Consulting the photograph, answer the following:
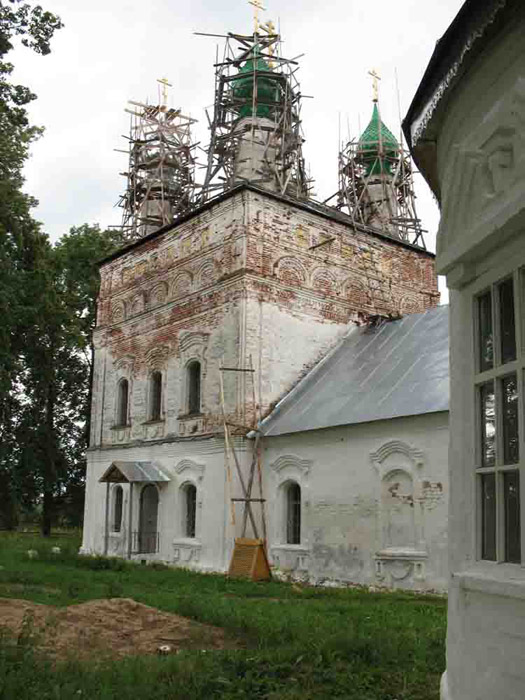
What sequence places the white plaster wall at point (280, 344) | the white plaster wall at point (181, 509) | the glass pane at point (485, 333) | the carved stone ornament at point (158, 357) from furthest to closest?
the carved stone ornament at point (158, 357), the white plaster wall at point (280, 344), the white plaster wall at point (181, 509), the glass pane at point (485, 333)

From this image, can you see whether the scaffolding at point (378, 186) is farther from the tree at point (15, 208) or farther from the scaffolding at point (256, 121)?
the tree at point (15, 208)

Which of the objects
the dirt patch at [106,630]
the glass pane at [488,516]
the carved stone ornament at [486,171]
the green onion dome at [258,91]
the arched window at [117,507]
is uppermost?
the green onion dome at [258,91]

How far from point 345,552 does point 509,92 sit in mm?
11960

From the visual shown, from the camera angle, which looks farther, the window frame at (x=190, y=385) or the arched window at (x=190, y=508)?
the window frame at (x=190, y=385)

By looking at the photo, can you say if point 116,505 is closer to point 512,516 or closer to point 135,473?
point 135,473

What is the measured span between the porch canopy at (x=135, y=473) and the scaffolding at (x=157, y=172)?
1046 centimetres

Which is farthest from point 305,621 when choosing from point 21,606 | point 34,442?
point 34,442

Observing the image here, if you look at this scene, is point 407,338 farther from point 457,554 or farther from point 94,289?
point 94,289

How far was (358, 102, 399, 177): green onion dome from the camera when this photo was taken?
26467mm

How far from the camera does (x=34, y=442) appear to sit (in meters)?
27.8

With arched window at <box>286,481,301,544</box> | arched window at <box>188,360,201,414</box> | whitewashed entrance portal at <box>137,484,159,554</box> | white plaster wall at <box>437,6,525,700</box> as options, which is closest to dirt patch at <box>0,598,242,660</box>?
white plaster wall at <box>437,6,525,700</box>

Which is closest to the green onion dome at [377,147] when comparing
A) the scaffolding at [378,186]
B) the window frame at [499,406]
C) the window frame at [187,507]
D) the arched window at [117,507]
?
the scaffolding at [378,186]

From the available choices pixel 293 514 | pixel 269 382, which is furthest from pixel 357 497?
pixel 269 382

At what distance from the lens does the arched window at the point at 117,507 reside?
66.7 ft
